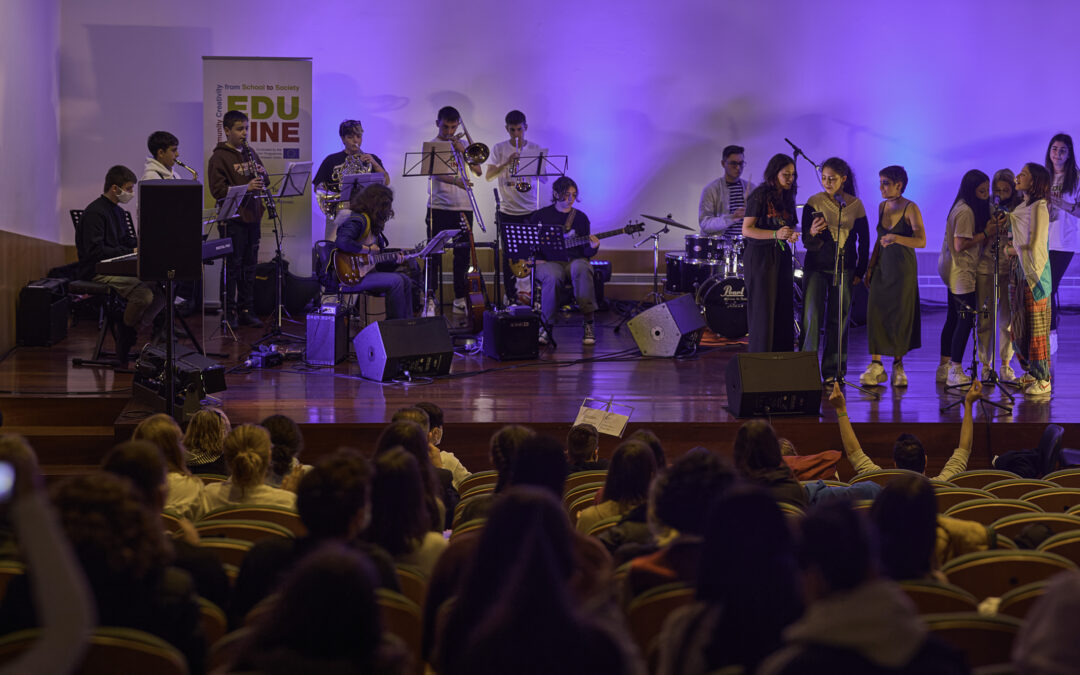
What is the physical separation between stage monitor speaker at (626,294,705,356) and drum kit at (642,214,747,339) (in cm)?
48

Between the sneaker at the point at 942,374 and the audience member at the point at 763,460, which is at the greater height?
the sneaker at the point at 942,374

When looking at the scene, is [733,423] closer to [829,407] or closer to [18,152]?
[829,407]

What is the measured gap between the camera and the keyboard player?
6598mm

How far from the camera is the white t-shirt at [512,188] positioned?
10.1m

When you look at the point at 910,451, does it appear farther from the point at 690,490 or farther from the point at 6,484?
the point at 6,484

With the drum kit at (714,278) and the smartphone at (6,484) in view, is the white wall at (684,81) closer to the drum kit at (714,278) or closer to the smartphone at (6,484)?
the drum kit at (714,278)

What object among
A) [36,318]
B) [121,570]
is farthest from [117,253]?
[121,570]

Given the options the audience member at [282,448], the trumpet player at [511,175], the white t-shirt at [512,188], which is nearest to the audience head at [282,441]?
the audience member at [282,448]

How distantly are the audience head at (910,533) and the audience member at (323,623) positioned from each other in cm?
127

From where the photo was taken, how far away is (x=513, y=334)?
765cm

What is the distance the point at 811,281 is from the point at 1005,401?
1319 millimetres

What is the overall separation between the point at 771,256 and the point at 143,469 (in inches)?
176

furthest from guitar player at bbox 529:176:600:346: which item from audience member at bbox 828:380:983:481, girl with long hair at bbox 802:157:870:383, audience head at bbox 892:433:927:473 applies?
audience head at bbox 892:433:927:473

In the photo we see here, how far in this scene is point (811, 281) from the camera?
636cm
